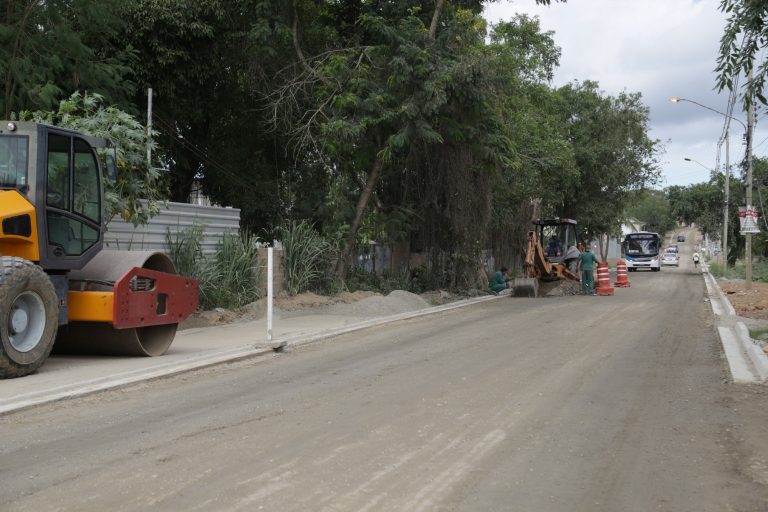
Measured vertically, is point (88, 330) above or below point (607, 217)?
below

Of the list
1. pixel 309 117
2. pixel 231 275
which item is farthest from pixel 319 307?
pixel 309 117

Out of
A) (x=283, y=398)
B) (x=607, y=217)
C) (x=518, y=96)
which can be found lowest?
(x=283, y=398)

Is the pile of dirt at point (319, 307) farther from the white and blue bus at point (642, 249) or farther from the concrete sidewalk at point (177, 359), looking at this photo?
the white and blue bus at point (642, 249)

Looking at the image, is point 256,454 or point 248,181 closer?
point 256,454

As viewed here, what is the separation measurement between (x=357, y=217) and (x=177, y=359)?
11514 mm

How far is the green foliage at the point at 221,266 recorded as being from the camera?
50.9ft

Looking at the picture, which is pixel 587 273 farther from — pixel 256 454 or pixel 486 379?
pixel 256 454

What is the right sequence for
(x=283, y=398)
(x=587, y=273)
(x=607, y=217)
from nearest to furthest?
(x=283, y=398) → (x=587, y=273) → (x=607, y=217)

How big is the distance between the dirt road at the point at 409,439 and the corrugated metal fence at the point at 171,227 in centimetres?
504

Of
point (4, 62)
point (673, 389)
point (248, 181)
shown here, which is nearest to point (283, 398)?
point (673, 389)

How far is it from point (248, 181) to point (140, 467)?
→ 21989mm

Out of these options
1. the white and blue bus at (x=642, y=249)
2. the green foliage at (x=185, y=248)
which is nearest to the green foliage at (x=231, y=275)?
the green foliage at (x=185, y=248)

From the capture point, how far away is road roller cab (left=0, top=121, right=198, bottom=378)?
8.98 metres

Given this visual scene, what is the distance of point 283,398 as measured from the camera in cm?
827
